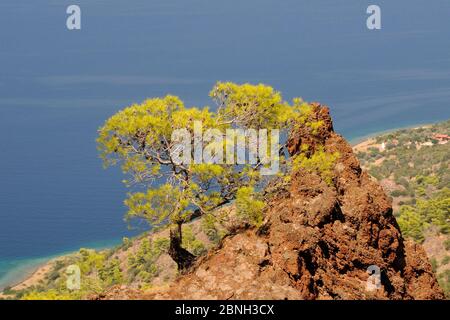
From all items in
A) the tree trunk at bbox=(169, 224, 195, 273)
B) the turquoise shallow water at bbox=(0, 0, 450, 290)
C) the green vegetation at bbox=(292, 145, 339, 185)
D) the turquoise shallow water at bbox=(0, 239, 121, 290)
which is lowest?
the turquoise shallow water at bbox=(0, 239, 121, 290)

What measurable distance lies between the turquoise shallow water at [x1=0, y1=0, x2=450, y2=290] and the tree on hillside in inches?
1854

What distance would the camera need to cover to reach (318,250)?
13578 millimetres

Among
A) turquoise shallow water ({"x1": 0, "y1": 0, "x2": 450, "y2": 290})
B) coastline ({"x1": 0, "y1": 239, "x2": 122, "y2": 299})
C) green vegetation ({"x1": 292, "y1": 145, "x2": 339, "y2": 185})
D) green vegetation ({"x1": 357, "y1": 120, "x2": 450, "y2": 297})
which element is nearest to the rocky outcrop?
green vegetation ({"x1": 292, "y1": 145, "x2": 339, "y2": 185})

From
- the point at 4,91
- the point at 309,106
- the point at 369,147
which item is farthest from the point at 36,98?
the point at 309,106

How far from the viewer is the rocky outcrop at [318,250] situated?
12.2m

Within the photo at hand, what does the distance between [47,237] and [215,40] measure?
11929 centimetres

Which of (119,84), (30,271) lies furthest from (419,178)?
(119,84)

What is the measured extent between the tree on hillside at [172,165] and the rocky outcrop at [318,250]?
1.17 metres

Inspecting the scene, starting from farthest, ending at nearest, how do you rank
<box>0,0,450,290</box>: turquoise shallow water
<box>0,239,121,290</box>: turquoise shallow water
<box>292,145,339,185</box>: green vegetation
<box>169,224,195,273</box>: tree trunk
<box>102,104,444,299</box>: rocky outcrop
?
<box>0,0,450,290</box>: turquoise shallow water → <box>0,239,121,290</box>: turquoise shallow water → <box>292,145,339,185</box>: green vegetation → <box>169,224,195,273</box>: tree trunk → <box>102,104,444,299</box>: rocky outcrop

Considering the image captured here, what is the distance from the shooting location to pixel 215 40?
180500mm

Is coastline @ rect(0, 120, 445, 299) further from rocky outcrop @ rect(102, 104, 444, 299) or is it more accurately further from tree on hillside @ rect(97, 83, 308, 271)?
rocky outcrop @ rect(102, 104, 444, 299)

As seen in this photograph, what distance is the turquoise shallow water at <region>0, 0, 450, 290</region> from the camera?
262 feet

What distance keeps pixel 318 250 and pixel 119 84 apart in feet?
414
